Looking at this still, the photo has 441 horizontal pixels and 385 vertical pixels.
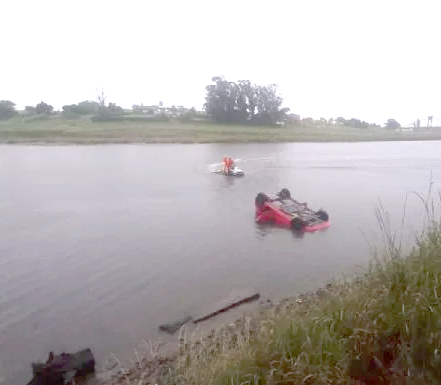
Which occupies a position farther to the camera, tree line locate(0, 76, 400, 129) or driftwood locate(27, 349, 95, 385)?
tree line locate(0, 76, 400, 129)

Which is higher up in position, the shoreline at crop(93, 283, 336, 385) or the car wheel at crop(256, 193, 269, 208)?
the car wheel at crop(256, 193, 269, 208)

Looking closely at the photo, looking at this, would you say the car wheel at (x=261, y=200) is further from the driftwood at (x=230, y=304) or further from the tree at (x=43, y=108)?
the tree at (x=43, y=108)

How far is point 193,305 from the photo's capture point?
37.2ft

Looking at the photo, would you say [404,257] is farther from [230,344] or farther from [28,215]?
[28,215]

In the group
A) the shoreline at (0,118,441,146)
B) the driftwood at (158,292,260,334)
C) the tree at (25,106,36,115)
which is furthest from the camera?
the tree at (25,106,36,115)

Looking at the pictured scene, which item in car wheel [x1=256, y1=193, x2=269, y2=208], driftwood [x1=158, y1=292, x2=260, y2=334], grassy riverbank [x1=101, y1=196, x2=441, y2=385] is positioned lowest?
driftwood [x1=158, y1=292, x2=260, y2=334]

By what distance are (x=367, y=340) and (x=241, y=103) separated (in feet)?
273

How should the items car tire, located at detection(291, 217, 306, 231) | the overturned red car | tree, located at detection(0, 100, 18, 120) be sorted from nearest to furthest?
car tire, located at detection(291, 217, 306, 231) < the overturned red car < tree, located at detection(0, 100, 18, 120)

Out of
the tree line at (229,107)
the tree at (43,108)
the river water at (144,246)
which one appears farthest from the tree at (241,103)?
the river water at (144,246)

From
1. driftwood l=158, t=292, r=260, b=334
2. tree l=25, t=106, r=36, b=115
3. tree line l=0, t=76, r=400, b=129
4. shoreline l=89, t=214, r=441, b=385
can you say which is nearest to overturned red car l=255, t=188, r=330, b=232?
driftwood l=158, t=292, r=260, b=334

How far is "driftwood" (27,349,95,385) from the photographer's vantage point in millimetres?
7738

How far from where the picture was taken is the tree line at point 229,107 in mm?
84125

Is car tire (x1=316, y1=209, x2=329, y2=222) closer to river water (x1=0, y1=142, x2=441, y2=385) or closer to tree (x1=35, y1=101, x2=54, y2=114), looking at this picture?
river water (x1=0, y1=142, x2=441, y2=385)

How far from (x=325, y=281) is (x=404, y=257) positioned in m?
7.25
